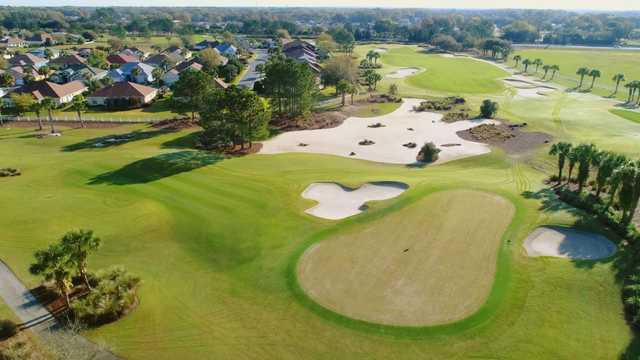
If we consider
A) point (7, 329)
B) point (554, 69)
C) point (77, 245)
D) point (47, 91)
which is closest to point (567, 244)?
point (77, 245)

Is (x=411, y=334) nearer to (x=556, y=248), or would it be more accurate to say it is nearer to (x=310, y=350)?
(x=310, y=350)

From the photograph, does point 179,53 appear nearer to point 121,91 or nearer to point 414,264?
point 121,91

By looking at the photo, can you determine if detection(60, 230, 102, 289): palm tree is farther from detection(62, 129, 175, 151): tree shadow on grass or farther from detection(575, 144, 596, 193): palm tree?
detection(575, 144, 596, 193): palm tree

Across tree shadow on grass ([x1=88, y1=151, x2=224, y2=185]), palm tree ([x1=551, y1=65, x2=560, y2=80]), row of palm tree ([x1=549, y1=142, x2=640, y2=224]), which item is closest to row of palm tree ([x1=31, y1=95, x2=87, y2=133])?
tree shadow on grass ([x1=88, y1=151, x2=224, y2=185])

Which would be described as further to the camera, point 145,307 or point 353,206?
point 353,206

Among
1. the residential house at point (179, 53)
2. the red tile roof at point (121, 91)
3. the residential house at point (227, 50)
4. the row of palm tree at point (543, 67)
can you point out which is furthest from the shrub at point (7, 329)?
the residential house at point (227, 50)

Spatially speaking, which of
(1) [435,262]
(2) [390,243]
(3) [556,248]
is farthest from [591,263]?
(2) [390,243]
